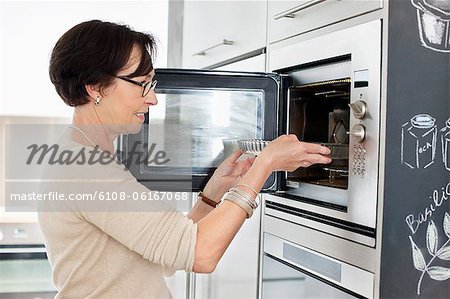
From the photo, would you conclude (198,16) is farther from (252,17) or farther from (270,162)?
(270,162)

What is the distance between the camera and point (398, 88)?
109 centimetres

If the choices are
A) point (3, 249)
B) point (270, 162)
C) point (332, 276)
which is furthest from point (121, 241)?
point (3, 249)

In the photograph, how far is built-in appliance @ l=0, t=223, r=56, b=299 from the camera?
2760 millimetres

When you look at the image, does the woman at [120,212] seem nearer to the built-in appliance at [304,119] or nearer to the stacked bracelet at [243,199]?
the stacked bracelet at [243,199]

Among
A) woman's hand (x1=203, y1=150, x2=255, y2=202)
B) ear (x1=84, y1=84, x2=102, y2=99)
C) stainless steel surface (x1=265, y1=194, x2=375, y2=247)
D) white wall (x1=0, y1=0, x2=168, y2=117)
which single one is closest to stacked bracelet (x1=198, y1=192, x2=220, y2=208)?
woman's hand (x1=203, y1=150, x2=255, y2=202)

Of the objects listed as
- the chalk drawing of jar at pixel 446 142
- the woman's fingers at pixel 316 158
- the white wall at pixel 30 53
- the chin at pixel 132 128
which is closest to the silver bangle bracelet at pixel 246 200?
the woman's fingers at pixel 316 158

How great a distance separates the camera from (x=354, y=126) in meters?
1.16

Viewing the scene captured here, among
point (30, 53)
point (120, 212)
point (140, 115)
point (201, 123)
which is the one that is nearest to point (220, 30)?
point (201, 123)

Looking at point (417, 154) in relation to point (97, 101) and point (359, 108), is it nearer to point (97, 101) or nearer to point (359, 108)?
point (359, 108)

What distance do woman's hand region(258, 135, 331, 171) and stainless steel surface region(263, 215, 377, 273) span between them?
0.57 feet

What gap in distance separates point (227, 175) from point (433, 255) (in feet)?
1.56

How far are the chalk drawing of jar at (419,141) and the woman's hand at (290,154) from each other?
0.15m

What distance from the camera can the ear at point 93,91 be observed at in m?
1.14

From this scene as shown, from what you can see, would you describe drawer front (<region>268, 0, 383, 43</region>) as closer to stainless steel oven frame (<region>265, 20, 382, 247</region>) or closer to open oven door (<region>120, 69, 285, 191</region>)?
stainless steel oven frame (<region>265, 20, 382, 247</region>)
